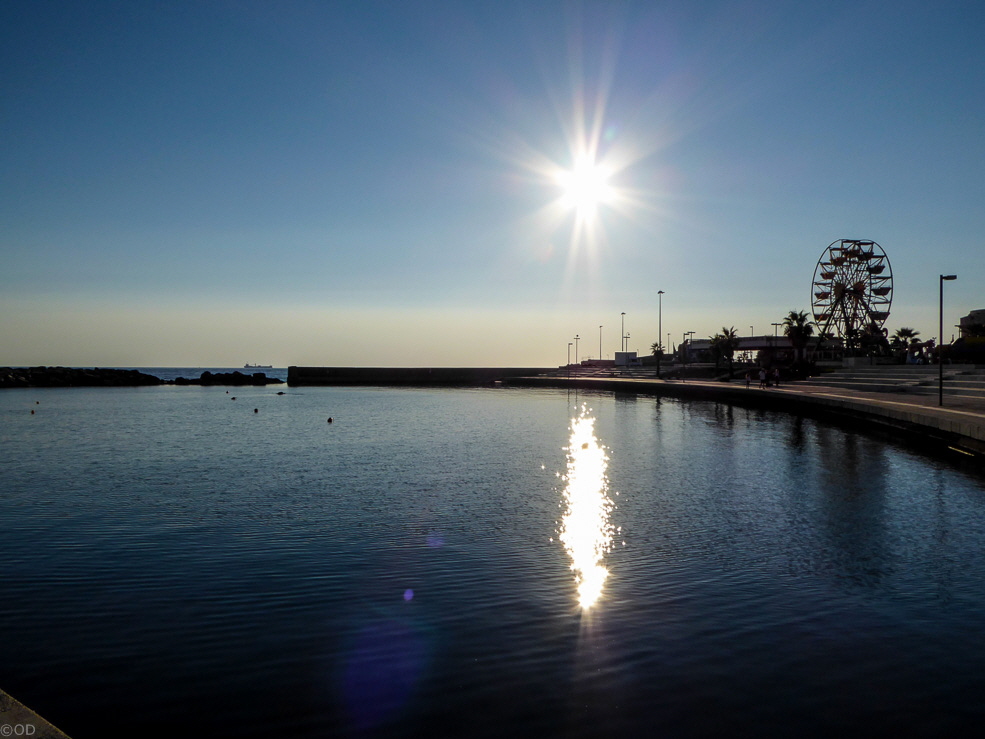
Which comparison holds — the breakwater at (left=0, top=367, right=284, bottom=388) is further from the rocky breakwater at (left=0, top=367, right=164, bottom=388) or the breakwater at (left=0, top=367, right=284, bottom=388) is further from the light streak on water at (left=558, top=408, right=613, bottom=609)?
the light streak on water at (left=558, top=408, right=613, bottom=609)

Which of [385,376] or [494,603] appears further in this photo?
[385,376]

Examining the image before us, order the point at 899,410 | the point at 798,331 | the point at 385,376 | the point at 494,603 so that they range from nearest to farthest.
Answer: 1. the point at 494,603
2. the point at 899,410
3. the point at 798,331
4. the point at 385,376

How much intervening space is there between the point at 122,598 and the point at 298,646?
3.23m

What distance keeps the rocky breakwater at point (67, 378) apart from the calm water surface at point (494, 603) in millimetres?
93254

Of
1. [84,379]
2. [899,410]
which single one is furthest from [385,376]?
[899,410]

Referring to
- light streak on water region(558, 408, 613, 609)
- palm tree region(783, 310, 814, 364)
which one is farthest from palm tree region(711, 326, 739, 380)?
light streak on water region(558, 408, 613, 609)

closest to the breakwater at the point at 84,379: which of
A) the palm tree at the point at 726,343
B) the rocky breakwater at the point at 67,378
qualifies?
the rocky breakwater at the point at 67,378

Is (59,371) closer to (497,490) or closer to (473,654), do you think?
(497,490)

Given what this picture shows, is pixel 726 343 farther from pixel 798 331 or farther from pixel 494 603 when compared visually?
pixel 494 603

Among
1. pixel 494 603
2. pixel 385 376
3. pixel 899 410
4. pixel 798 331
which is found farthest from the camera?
pixel 385 376

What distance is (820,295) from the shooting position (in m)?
94.7

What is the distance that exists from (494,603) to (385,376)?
4481 inches

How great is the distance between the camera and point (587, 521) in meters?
13.9

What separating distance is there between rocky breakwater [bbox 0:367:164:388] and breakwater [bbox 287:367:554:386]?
25.1 meters
